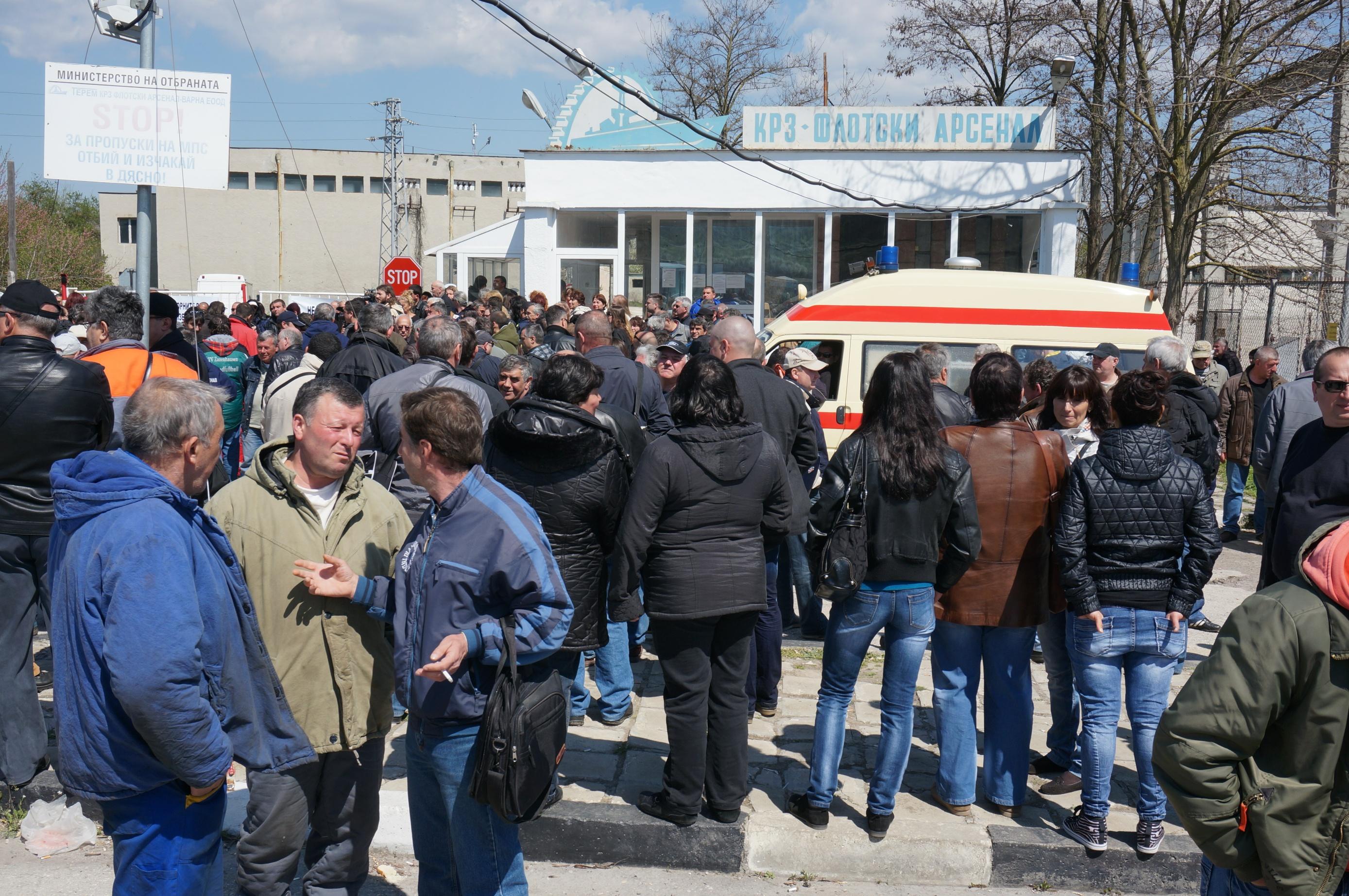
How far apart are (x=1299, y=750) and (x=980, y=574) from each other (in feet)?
7.15

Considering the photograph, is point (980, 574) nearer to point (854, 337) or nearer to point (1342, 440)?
point (1342, 440)

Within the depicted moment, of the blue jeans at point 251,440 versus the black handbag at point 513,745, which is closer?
the black handbag at point 513,745

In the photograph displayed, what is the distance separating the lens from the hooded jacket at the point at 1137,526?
421 centimetres

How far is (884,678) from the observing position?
4449 millimetres

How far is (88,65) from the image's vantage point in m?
5.30

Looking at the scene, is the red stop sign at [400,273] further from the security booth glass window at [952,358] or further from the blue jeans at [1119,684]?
the blue jeans at [1119,684]

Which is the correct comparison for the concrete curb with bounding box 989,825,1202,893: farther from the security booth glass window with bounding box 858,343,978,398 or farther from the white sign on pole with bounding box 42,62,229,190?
the security booth glass window with bounding box 858,343,978,398

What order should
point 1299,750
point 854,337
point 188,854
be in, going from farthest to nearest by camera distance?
point 854,337 → point 188,854 → point 1299,750

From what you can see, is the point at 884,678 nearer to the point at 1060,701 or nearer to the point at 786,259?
the point at 1060,701

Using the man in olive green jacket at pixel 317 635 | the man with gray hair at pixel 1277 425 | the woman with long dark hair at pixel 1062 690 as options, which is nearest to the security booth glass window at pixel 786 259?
the man with gray hair at pixel 1277 425

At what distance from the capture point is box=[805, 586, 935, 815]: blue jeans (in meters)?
4.34

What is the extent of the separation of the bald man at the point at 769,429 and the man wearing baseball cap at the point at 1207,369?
27.3ft

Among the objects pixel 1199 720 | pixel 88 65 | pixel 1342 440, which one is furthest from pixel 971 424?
pixel 88 65

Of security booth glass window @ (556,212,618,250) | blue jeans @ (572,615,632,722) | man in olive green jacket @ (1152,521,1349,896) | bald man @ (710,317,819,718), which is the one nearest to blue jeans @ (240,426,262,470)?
blue jeans @ (572,615,632,722)
